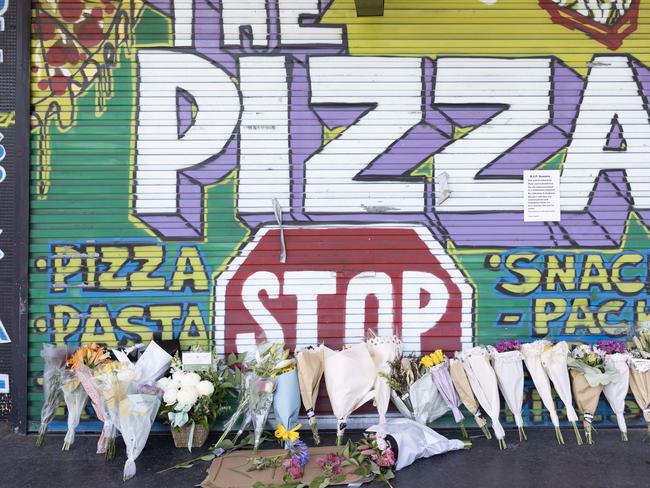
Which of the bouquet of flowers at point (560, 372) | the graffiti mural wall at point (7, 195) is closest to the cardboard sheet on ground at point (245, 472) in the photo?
the bouquet of flowers at point (560, 372)

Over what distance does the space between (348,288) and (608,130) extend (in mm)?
2895

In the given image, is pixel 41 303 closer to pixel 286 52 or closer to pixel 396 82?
pixel 286 52

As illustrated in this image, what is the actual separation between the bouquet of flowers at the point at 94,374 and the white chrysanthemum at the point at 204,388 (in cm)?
74

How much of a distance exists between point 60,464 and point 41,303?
4.88ft

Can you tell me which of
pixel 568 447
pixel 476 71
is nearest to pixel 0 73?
pixel 476 71

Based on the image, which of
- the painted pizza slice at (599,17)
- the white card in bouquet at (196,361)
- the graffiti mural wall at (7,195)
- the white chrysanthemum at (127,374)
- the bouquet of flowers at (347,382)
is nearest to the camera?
the white chrysanthemum at (127,374)

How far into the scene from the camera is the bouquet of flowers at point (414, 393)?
4.68 meters

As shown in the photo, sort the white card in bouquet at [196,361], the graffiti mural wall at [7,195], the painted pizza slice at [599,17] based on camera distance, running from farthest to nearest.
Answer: the painted pizza slice at [599,17], the graffiti mural wall at [7,195], the white card in bouquet at [196,361]

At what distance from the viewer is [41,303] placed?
5.09 meters

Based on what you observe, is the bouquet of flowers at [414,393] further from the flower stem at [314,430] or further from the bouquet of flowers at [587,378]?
the bouquet of flowers at [587,378]

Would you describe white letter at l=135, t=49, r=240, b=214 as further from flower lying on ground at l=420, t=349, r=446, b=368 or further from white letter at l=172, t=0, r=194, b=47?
flower lying on ground at l=420, t=349, r=446, b=368

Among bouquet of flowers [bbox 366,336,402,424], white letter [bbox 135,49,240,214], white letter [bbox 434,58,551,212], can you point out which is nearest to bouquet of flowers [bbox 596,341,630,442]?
white letter [bbox 434,58,551,212]

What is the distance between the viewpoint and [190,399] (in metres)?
4.48

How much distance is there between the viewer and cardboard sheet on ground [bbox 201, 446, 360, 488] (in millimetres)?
4027
